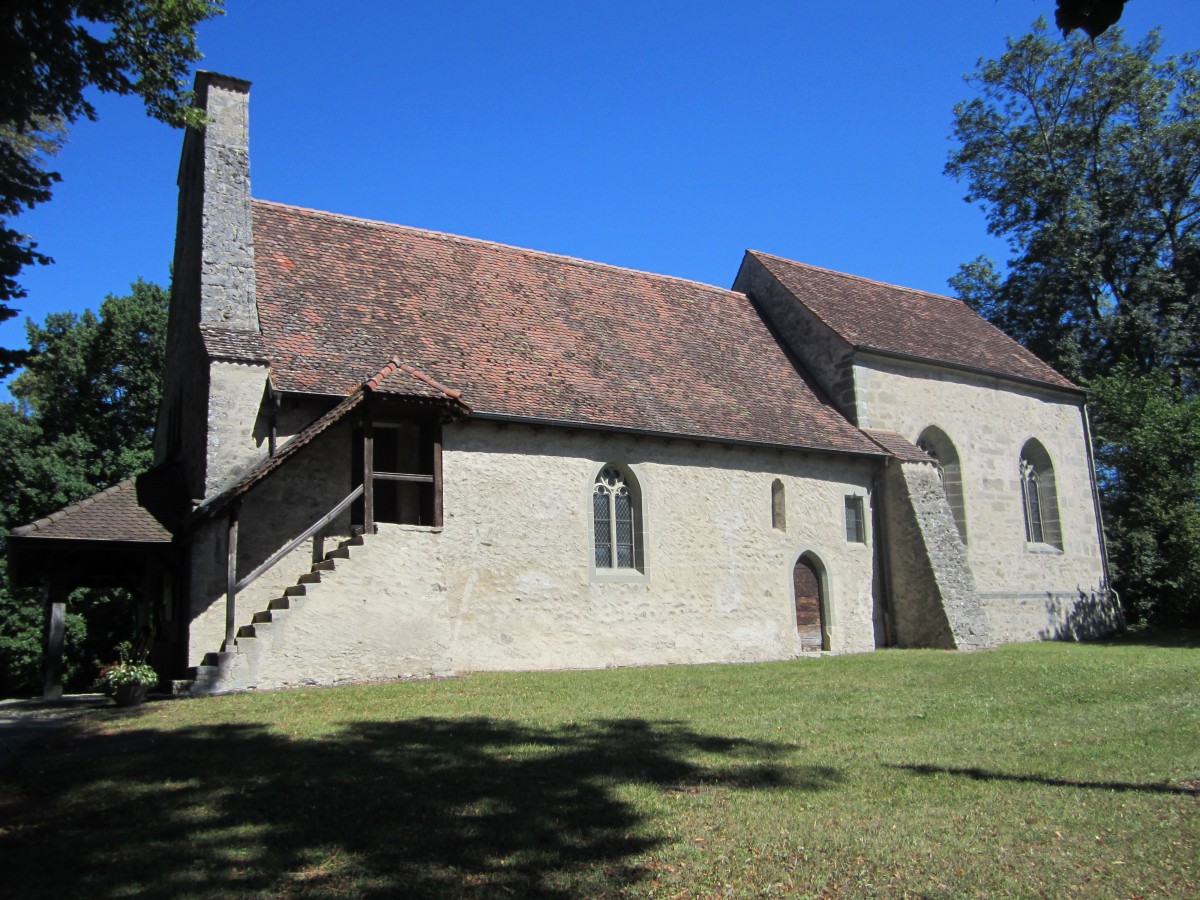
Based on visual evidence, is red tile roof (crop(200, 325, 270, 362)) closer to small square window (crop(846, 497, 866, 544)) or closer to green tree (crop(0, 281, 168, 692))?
small square window (crop(846, 497, 866, 544))

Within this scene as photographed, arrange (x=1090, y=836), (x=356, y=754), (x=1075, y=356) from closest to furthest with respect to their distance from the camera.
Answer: (x=1090, y=836) < (x=356, y=754) < (x=1075, y=356)

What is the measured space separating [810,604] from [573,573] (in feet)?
19.3

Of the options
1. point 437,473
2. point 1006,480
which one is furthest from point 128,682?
point 1006,480

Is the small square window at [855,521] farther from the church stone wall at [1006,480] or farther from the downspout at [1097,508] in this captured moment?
the downspout at [1097,508]

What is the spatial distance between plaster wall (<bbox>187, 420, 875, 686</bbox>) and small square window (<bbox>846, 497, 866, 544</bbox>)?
29 cm

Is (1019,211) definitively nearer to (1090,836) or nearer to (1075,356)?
(1075,356)

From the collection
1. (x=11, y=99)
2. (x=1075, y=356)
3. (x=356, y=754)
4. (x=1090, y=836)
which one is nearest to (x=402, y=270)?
(x=11, y=99)

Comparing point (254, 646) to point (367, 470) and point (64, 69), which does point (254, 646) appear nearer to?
point (367, 470)

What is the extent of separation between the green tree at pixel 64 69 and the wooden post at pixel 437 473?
5599 mm

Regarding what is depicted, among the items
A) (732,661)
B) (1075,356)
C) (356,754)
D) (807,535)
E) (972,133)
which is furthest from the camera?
(972,133)

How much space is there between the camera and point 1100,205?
33.6 meters

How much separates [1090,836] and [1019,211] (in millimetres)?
33224

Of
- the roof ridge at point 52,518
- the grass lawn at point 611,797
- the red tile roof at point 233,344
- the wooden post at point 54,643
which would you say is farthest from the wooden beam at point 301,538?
the wooden post at point 54,643

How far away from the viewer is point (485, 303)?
1927cm
